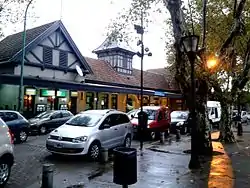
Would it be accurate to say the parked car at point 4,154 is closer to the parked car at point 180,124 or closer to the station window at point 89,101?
the parked car at point 180,124

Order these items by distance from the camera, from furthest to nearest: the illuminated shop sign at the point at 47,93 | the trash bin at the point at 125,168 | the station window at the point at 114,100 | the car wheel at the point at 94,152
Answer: the station window at the point at 114,100, the illuminated shop sign at the point at 47,93, the car wheel at the point at 94,152, the trash bin at the point at 125,168

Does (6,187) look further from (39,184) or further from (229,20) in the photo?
(229,20)

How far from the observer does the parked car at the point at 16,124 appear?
14.6 meters

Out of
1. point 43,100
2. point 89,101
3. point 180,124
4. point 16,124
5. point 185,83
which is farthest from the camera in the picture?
point 89,101

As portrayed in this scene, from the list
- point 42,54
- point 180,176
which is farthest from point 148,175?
point 42,54

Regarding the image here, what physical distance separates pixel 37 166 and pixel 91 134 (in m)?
2.07

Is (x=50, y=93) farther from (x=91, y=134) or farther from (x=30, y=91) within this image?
(x=91, y=134)

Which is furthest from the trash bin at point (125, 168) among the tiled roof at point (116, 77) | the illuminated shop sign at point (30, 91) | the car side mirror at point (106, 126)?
the tiled roof at point (116, 77)

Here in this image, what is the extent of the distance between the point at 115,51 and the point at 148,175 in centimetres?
3026

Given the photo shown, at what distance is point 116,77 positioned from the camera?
116 feet

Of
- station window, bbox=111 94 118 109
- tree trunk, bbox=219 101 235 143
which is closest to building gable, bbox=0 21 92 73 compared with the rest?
station window, bbox=111 94 118 109

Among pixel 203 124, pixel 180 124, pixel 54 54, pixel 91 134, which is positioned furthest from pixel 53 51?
pixel 203 124

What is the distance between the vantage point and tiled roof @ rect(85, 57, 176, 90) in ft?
109

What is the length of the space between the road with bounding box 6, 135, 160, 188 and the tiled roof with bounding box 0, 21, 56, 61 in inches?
532
